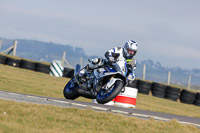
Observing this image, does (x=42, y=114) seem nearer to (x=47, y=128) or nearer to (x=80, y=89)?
(x=47, y=128)

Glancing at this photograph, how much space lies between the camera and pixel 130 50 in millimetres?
11562

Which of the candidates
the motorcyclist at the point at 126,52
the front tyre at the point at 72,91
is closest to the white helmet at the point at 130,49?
the motorcyclist at the point at 126,52

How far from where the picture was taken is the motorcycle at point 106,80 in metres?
11.0

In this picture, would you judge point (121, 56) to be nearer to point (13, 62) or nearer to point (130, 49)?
point (130, 49)

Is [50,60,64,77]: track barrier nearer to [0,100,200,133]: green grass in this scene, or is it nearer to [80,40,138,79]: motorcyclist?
[80,40,138,79]: motorcyclist

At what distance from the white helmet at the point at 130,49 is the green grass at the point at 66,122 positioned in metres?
4.04

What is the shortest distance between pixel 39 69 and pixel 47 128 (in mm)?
23359

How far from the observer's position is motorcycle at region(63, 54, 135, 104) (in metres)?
11.0

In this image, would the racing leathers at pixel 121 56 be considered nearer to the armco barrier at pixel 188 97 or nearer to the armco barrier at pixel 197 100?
the armco barrier at pixel 188 97

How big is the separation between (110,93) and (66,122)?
14.7ft

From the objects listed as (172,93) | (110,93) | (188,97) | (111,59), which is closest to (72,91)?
(111,59)

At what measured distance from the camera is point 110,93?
10.9m

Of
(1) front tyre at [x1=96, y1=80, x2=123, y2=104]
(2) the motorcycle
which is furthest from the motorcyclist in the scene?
(1) front tyre at [x1=96, y1=80, x2=123, y2=104]

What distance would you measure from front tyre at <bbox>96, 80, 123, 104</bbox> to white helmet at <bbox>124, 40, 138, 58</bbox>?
3.18 ft
